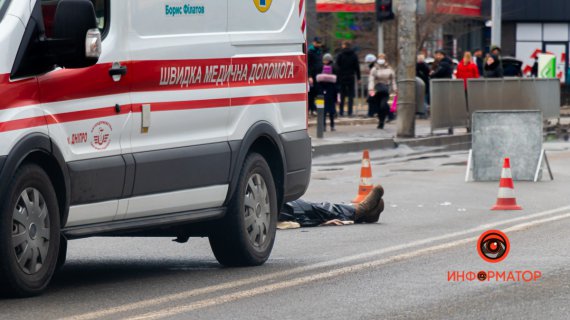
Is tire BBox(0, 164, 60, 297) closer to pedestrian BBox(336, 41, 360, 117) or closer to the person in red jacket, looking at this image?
the person in red jacket

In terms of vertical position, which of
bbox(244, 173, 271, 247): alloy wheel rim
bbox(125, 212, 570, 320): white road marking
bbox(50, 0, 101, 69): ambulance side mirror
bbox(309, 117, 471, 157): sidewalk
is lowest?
bbox(309, 117, 471, 157): sidewalk

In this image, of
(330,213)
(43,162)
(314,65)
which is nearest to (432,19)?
(314,65)

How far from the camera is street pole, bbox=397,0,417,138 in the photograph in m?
28.2

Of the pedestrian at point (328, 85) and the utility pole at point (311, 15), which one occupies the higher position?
the utility pole at point (311, 15)

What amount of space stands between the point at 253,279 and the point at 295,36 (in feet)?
7.08

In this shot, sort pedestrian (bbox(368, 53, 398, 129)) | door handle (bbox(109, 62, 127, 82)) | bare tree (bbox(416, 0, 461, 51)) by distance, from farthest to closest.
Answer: bare tree (bbox(416, 0, 461, 51))
pedestrian (bbox(368, 53, 398, 129))
door handle (bbox(109, 62, 127, 82))

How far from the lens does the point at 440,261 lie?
10258mm

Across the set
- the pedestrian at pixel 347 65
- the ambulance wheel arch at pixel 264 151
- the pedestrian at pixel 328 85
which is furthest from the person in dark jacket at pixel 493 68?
the ambulance wheel arch at pixel 264 151

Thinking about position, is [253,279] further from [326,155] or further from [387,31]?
[387,31]

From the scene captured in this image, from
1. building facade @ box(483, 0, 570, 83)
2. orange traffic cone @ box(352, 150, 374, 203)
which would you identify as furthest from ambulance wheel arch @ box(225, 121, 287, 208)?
building facade @ box(483, 0, 570, 83)

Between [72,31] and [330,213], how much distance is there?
18.4ft

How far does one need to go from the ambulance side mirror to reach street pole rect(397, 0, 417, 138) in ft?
67.4

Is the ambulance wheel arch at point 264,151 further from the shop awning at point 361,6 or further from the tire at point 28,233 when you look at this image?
the shop awning at point 361,6

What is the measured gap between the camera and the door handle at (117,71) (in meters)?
Answer: 8.39
